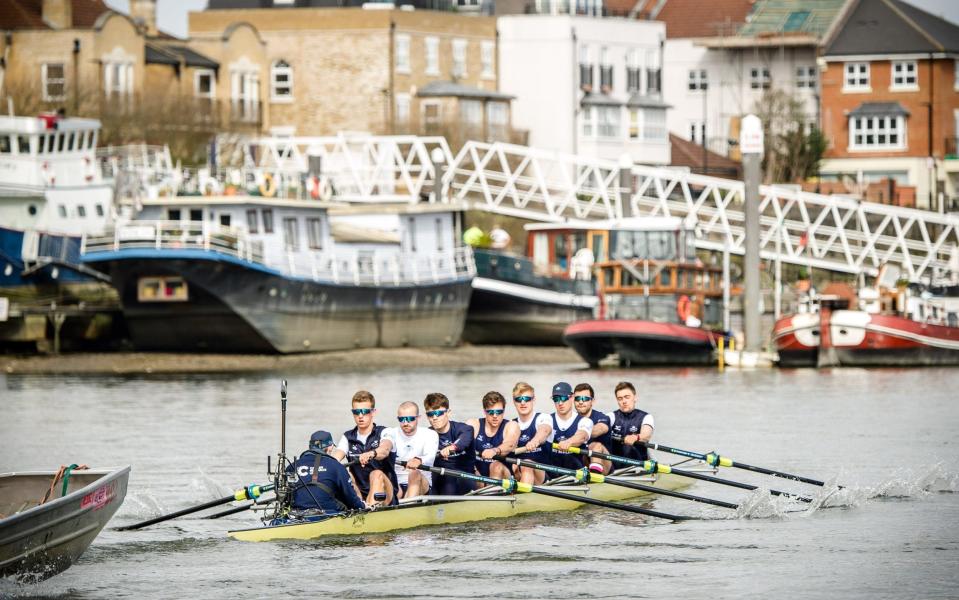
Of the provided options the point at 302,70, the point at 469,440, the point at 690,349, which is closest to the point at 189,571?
the point at 469,440

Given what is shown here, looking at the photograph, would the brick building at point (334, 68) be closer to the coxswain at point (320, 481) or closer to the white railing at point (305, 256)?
the white railing at point (305, 256)

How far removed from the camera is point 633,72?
94875 mm

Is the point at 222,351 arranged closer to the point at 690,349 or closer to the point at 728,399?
the point at 690,349

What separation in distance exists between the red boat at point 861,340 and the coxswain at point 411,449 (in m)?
30.6

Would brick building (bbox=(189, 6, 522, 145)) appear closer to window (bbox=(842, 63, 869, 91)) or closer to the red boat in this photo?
window (bbox=(842, 63, 869, 91))

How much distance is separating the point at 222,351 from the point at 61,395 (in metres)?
12.1

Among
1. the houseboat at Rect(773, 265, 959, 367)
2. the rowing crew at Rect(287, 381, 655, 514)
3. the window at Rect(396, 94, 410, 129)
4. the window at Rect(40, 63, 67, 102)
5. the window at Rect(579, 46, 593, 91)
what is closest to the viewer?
the rowing crew at Rect(287, 381, 655, 514)

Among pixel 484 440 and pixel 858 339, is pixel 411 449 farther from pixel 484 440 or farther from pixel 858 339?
pixel 858 339

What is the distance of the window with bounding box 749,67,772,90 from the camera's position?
98188 millimetres

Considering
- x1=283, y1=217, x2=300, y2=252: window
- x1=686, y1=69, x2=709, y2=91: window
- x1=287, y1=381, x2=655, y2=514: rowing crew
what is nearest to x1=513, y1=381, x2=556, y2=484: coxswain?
x1=287, y1=381, x2=655, y2=514: rowing crew

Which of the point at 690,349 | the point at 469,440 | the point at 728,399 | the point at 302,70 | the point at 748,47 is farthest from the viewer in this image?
the point at 748,47

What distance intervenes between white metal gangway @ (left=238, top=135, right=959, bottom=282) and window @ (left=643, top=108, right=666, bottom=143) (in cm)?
1106

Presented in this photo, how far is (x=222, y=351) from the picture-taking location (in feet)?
189

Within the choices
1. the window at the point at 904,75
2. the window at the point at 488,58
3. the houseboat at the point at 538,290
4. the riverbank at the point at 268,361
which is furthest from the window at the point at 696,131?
the riverbank at the point at 268,361
